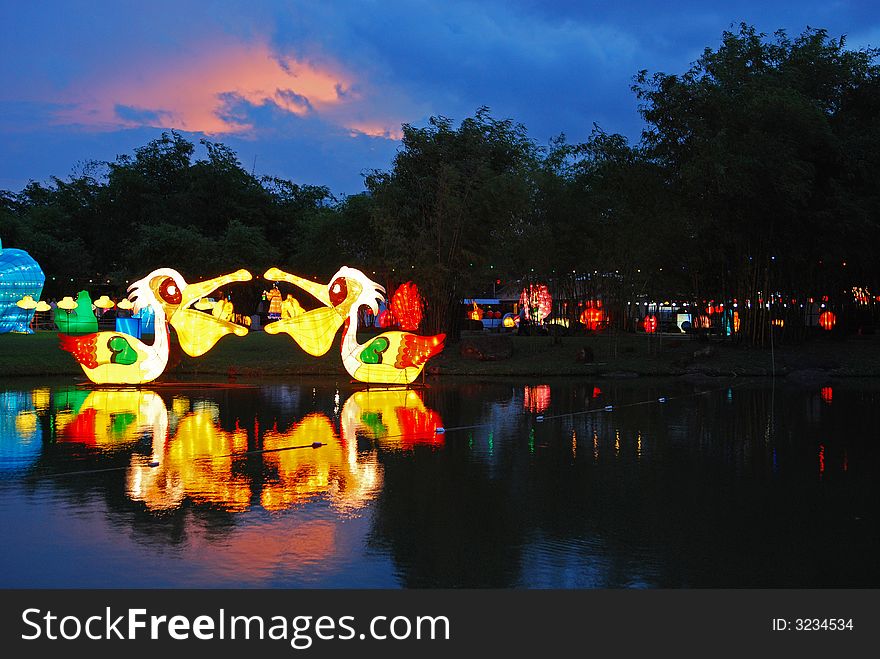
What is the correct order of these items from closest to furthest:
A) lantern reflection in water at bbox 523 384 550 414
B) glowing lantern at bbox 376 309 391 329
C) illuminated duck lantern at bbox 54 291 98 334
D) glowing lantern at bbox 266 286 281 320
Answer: lantern reflection in water at bbox 523 384 550 414
illuminated duck lantern at bbox 54 291 98 334
glowing lantern at bbox 376 309 391 329
glowing lantern at bbox 266 286 281 320

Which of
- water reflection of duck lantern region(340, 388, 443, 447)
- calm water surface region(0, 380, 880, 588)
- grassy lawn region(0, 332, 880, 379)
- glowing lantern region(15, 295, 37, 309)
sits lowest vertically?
calm water surface region(0, 380, 880, 588)

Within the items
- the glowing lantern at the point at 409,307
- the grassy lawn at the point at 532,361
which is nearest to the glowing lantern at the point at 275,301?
the glowing lantern at the point at 409,307

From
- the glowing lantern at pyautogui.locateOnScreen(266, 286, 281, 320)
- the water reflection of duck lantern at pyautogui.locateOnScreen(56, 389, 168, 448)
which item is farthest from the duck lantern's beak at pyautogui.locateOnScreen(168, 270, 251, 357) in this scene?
the glowing lantern at pyautogui.locateOnScreen(266, 286, 281, 320)

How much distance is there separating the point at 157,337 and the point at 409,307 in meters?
14.6

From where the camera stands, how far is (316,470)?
32.0 feet

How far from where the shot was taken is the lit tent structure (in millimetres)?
33719

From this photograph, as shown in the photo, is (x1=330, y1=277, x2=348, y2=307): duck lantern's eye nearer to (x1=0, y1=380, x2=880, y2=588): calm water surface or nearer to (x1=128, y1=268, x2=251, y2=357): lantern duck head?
(x1=128, y1=268, x2=251, y2=357): lantern duck head

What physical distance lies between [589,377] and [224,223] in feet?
84.6

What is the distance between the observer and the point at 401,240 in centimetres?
2902

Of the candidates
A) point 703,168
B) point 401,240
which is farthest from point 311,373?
point 703,168

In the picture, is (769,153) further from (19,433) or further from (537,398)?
(19,433)

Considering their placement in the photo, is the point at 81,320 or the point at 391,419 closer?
the point at 391,419

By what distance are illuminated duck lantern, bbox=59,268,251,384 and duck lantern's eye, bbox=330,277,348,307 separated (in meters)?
2.25

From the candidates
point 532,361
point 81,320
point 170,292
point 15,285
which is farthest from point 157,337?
point 81,320
